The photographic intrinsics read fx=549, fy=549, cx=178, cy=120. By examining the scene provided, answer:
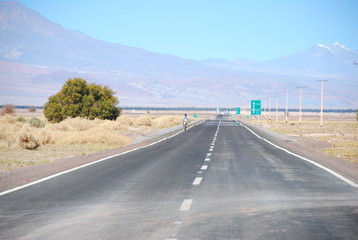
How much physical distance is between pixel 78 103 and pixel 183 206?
Answer: 160 feet

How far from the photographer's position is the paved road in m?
7.68

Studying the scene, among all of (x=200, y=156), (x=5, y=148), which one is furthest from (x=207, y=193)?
(x=5, y=148)

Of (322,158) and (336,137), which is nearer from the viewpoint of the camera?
(322,158)

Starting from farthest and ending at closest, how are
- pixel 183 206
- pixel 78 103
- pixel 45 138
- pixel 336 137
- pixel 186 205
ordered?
1. pixel 78 103
2. pixel 336 137
3. pixel 45 138
4. pixel 186 205
5. pixel 183 206

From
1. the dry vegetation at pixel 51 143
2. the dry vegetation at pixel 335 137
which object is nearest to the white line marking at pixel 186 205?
the dry vegetation at pixel 51 143

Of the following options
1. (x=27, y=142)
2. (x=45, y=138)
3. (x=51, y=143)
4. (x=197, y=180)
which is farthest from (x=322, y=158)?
(x=51, y=143)

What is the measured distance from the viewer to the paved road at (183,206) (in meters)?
7.68

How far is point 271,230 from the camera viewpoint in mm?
7766

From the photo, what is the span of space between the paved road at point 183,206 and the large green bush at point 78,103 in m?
41.0

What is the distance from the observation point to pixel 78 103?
57.1 m

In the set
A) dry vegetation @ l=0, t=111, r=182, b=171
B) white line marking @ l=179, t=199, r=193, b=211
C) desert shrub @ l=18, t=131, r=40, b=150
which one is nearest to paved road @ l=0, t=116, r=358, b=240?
white line marking @ l=179, t=199, r=193, b=211

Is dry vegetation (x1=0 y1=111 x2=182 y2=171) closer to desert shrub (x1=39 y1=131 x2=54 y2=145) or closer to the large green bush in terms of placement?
desert shrub (x1=39 y1=131 x2=54 y2=145)

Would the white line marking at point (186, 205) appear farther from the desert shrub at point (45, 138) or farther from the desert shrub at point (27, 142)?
the desert shrub at point (45, 138)

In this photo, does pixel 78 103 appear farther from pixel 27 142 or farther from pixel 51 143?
pixel 27 142
